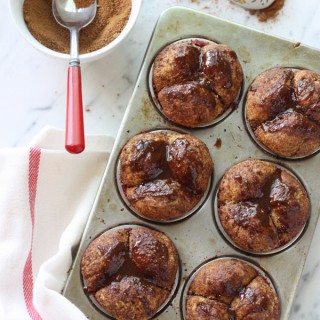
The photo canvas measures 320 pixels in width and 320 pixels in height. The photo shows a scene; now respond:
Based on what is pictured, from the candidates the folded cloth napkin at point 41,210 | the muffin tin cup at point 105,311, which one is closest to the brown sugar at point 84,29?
the folded cloth napkin at point 41,210

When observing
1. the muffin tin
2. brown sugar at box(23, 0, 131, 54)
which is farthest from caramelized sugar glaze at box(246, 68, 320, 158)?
brown sugar at box(23, 0, 131, 54)

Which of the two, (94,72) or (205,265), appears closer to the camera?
(205,265)

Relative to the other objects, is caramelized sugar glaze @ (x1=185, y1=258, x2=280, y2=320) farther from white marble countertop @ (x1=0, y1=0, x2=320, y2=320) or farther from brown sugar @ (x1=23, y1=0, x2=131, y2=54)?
brown sugar @ (x1=23, y1=0, x2=131, y2=54)

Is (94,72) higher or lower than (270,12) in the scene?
lower

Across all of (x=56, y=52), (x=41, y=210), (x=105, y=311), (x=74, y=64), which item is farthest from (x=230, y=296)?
(x=56, y=52)

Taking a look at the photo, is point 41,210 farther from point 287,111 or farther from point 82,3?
point 287,111
